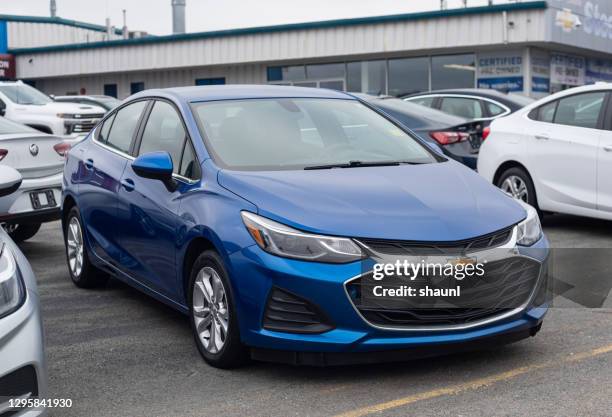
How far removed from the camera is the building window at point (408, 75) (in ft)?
93.0

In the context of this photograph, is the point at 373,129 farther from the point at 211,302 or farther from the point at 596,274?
the point at 596,274

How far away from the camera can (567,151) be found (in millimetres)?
9031

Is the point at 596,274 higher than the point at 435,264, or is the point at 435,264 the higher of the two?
the point at 435,264

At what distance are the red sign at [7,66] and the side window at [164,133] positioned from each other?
35.0 meters

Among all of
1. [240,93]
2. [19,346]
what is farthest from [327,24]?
[19,346]

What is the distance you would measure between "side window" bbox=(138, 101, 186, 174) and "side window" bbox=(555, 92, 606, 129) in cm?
456

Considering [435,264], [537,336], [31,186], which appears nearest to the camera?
[435,264]

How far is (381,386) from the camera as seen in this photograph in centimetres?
453

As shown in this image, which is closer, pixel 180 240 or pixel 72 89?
pixel 180 240

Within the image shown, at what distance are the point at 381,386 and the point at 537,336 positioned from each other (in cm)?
128

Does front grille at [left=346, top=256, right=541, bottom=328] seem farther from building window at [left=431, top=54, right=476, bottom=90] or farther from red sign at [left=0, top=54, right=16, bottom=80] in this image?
red sign at [left=0, top=54, right=16, bottom=80]

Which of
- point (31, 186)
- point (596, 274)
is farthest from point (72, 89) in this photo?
point (596, 274)

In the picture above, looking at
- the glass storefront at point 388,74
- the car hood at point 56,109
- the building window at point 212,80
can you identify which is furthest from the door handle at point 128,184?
the building window at point 212,80

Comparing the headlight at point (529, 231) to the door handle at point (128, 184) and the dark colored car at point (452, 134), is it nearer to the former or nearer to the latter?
the door handle at point (128, 184)
